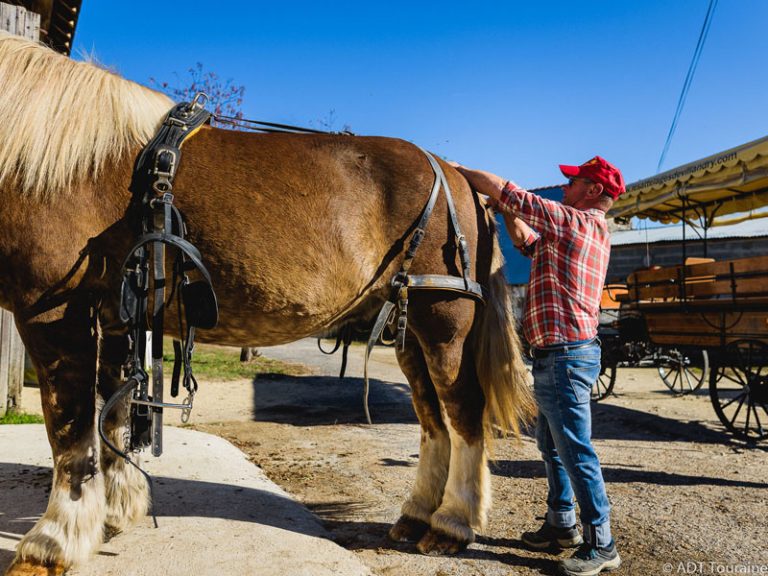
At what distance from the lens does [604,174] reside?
2758 mm

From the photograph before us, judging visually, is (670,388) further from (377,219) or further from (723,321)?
(377,219)

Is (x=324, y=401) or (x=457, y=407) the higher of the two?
(x=457, y=407)

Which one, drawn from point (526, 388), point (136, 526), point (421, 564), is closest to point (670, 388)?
point (526, 388)

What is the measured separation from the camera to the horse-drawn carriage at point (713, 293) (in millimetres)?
5547

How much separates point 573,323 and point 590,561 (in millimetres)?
1119

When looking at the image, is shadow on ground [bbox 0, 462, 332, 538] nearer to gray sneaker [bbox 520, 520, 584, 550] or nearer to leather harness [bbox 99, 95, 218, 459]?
leather harness [bbox 99, 95, 218, 459]

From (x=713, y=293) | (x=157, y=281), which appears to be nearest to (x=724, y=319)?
(x=713, y=293)

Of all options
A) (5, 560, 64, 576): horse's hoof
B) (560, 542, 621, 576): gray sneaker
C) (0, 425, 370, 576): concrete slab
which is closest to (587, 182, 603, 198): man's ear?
(560, 542, 621, 576): gray sneaker

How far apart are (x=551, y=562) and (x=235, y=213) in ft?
7.53

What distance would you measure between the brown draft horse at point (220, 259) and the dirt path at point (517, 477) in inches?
12.2

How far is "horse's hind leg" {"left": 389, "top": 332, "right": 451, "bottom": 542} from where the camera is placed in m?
3.00

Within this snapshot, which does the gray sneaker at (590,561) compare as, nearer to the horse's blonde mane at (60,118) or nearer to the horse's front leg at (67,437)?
the horse's front leg at (67,437)

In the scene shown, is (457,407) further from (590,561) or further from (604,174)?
(604,174)

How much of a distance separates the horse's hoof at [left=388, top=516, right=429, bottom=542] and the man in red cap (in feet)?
2.38
